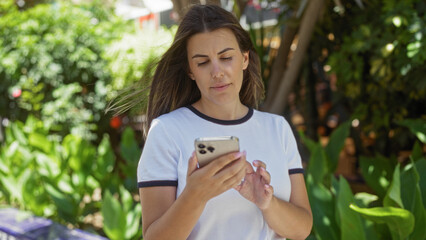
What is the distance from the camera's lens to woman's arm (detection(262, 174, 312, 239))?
1330 millimetres

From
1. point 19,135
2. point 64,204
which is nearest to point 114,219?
point 64,204

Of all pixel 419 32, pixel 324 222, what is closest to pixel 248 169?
pixel 324 222

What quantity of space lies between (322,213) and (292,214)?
4.18 ft

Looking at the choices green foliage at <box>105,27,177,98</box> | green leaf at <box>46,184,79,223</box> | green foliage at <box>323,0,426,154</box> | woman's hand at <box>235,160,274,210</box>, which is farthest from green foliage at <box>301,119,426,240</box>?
green foliage at <box>105,27,177,98</box>

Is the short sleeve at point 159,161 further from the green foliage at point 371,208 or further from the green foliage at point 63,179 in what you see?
the green foliage at point 63,179

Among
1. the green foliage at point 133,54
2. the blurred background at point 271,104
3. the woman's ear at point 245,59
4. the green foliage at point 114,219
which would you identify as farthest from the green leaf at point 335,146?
the woman's ear at point 245,59

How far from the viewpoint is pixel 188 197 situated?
3.86ft

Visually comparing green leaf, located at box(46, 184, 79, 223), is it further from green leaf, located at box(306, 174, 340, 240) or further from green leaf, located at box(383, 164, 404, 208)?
green leaf, located at box(383, 164, 404, 208)

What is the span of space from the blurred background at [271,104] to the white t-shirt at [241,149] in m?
0.49

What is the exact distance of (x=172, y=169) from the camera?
51.4 inches

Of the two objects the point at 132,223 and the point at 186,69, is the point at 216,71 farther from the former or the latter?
the point at 132,223

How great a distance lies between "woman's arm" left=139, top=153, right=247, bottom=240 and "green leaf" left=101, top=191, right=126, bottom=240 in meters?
1.58

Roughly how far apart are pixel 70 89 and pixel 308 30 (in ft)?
8.76

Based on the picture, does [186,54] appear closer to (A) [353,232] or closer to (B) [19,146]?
(A) [353,232]
